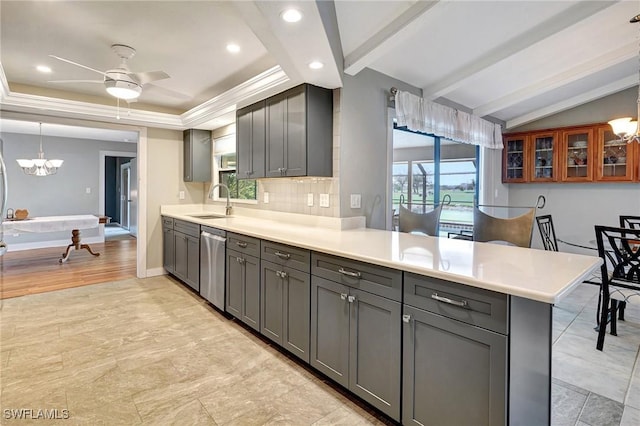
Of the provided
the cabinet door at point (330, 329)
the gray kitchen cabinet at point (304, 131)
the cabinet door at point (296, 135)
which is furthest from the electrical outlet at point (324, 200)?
the cabinet door at point (330, 329)

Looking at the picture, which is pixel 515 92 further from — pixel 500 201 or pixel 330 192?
pixel 330 192

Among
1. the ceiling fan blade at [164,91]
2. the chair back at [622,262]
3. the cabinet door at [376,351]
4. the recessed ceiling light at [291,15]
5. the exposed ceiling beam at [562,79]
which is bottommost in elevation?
the cabinet door at [376,351]

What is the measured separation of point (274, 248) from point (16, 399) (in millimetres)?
1783

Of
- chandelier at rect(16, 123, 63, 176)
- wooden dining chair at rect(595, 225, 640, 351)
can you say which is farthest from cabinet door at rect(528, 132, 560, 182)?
chandelier at rect(16, 123, 63, 176)

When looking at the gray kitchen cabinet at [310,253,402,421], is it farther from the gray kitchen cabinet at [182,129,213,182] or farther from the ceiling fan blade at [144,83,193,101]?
the gray kitchen cabinet at [182,129,213,182]

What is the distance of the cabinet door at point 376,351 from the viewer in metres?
1.68

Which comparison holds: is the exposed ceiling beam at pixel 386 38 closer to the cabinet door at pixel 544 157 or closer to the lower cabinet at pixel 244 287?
the lower cabinet at pixel 244 287

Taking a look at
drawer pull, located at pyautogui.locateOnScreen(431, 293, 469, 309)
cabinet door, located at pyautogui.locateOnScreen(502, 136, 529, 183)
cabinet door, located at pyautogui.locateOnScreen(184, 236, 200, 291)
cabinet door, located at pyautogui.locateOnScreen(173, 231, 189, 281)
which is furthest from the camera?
cabinet door, located at pyautogui.locateOnScreen(502, 136, 529, 183)

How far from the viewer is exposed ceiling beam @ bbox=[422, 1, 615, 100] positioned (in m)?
2.57

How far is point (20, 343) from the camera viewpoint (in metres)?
2.73

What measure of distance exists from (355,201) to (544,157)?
3.88 meters

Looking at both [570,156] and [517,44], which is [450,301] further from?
[570,156]

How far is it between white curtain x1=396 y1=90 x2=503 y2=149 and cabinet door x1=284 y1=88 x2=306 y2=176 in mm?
1029

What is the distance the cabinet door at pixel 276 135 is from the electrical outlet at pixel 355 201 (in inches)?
27.8
